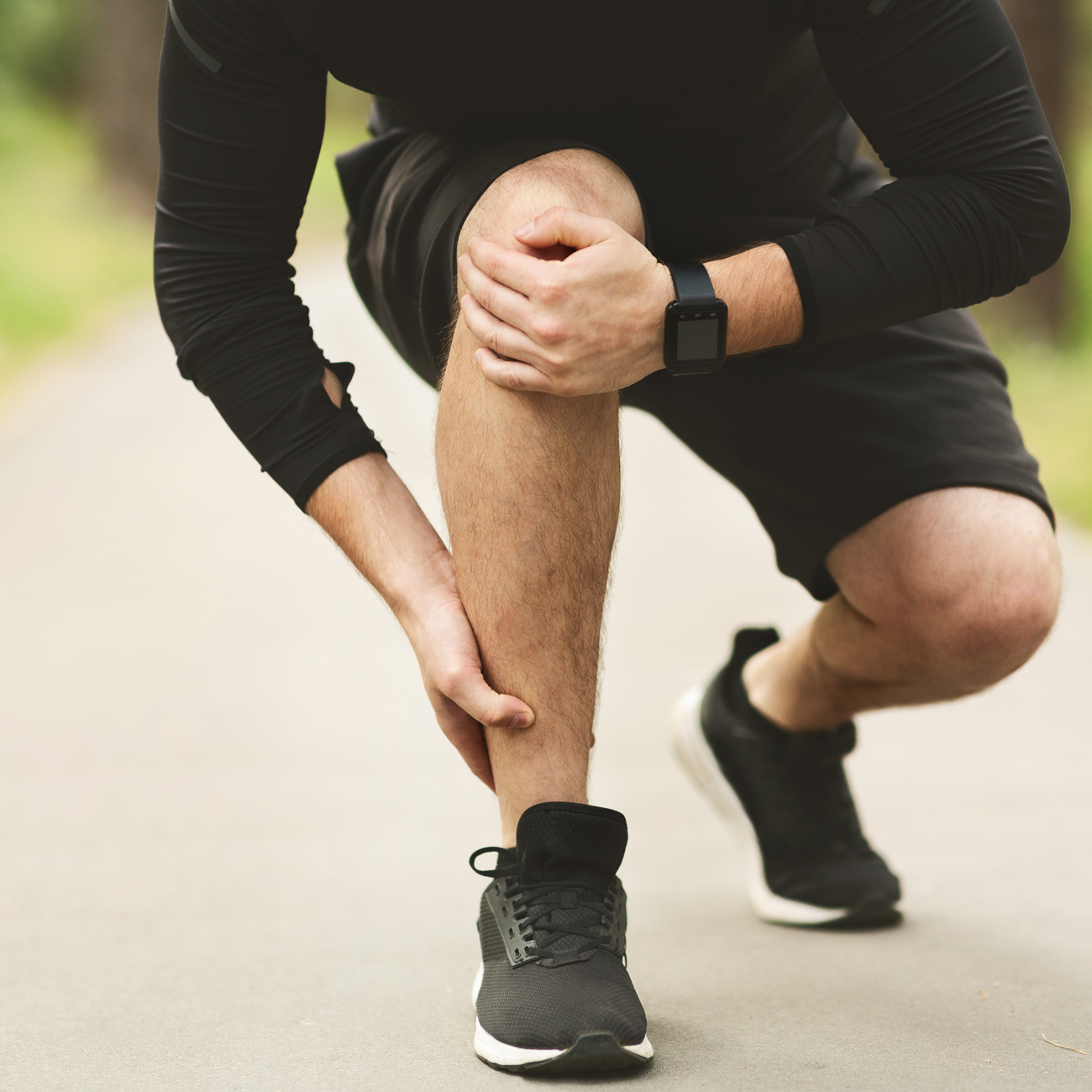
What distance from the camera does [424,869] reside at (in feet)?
6.97

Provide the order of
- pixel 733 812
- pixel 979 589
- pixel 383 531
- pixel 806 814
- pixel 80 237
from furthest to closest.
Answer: pixel 80 237 < pixel 733 812 < pixel 806 814 < pixel 979 589 < pixel 383 531

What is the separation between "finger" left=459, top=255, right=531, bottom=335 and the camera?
1.28 metres

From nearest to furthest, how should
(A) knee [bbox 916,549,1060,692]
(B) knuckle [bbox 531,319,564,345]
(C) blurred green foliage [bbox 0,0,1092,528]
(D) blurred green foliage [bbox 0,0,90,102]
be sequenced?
(B) knuckle [bbox 531,319,564,345] < (A) knee [bbox 916,549,1060,692] < (C) blurred green foliage [bbox 0,0,1092,528] < (D) blurred green foliage [bbox 0,0,90,102]

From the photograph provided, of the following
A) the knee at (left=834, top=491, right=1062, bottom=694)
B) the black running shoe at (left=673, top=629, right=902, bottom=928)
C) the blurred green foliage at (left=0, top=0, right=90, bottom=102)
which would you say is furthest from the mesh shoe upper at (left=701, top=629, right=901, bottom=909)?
the blurred green foliage at (left=0, top=0, right=90, bottom=102)

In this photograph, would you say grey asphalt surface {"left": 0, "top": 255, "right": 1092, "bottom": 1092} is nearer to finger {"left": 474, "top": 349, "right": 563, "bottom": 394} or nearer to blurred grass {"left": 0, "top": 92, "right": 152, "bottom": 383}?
finger {"left": 474, "top": 349, "right": 563, "bottom": 394}

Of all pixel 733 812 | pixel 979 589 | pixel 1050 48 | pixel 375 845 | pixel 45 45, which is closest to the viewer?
pixel 979 589

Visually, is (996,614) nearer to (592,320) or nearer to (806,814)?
(806,814)

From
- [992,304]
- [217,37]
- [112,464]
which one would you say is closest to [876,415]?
[217,37]

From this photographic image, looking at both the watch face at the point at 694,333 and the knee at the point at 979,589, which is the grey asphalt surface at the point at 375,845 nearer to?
the knee at the point at 979,589

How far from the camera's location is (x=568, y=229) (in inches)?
50.6

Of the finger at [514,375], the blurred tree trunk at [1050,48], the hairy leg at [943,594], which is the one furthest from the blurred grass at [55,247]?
the finger at [514,375]

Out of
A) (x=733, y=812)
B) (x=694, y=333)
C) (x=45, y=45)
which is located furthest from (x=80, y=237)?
(x=45, y=45)

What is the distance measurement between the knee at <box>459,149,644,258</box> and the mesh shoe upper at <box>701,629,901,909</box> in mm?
861

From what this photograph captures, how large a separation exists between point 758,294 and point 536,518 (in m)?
0.32
